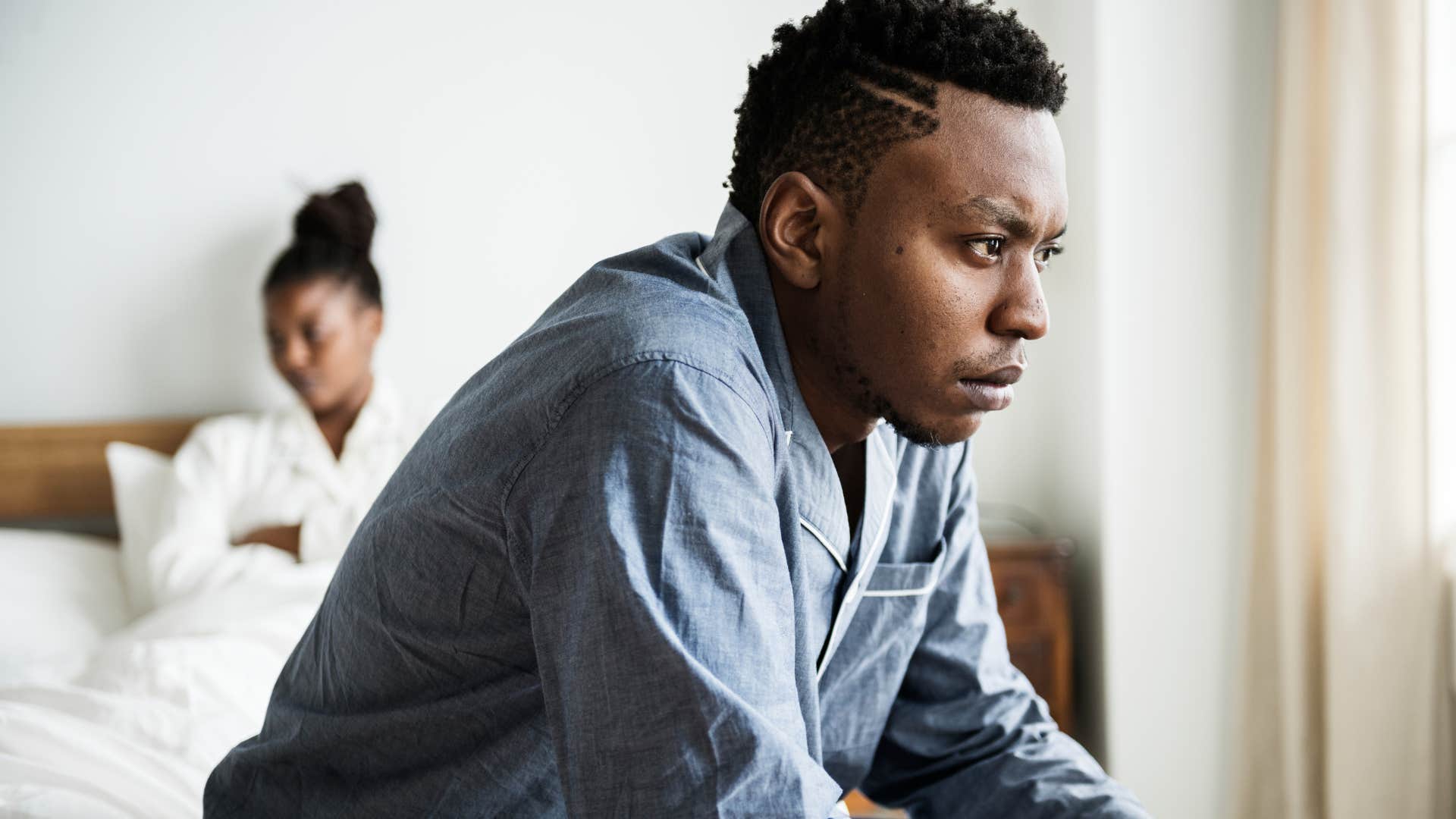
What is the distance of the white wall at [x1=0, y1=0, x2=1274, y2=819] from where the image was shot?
7.77ft

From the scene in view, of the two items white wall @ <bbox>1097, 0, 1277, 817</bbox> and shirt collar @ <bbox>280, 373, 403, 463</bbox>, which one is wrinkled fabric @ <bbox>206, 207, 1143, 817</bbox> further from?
shirt collar @ <bbox>280, 373, 403, 463</bbox>

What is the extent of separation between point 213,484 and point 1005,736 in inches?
73.9

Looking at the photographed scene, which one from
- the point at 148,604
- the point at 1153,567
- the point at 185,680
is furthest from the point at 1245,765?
the point at 148,604

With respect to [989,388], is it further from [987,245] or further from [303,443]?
[303,443]

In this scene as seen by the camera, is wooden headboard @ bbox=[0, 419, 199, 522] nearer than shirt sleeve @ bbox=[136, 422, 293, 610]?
No

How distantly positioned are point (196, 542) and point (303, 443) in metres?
0.30

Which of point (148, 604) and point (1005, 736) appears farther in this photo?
point (148, 604)

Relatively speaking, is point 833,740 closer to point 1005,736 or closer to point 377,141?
point 1005,736

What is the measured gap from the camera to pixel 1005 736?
109 cm

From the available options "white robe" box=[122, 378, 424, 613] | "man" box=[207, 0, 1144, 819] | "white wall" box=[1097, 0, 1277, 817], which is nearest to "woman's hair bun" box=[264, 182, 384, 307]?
"white robe" box=[122, 378, 424, 613]

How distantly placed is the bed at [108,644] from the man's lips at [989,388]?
0.86 meters

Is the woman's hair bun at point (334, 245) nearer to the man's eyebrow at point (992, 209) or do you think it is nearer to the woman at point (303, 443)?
the woman at point (303, 443)

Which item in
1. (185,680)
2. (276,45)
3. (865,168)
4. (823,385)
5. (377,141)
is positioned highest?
(276,45)

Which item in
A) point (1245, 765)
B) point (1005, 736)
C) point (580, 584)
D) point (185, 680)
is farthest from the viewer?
point (1245, 765)
